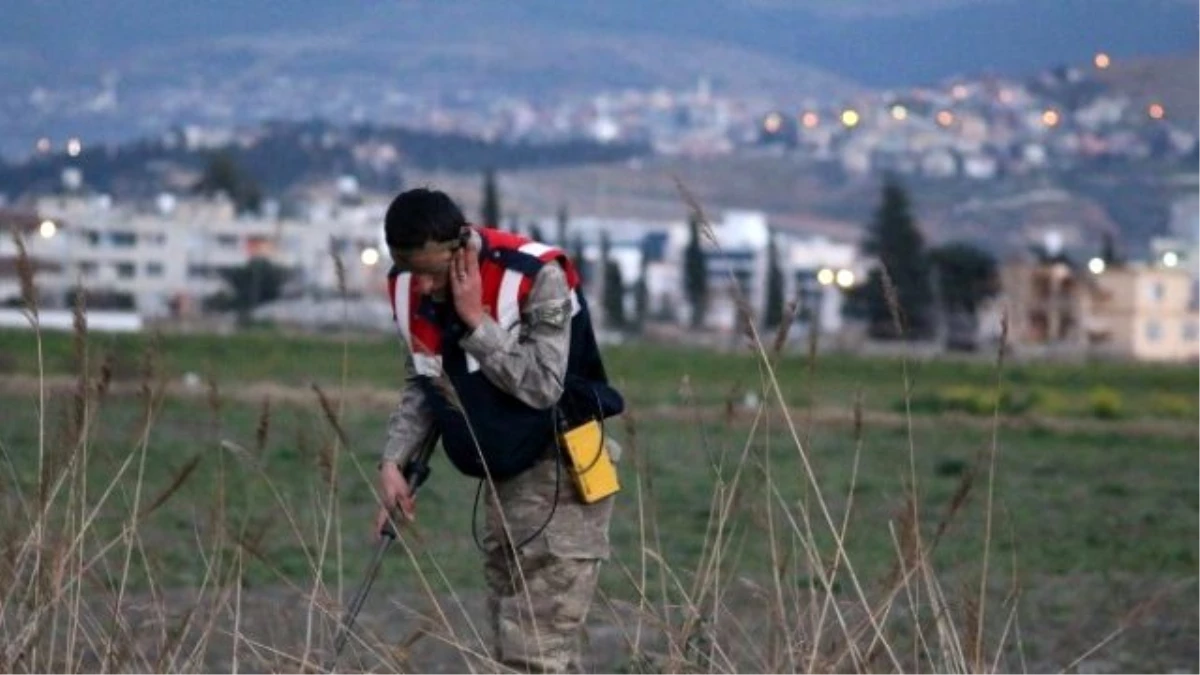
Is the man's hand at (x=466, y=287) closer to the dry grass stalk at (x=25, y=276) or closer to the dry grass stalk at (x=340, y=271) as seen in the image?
the dry grass stalk at (x=340, y=271)

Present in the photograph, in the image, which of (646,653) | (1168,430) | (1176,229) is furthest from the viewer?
(1176,229)

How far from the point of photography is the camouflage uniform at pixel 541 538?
593 cm

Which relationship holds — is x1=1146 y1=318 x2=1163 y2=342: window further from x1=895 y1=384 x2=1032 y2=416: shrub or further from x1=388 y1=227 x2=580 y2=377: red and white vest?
x1=388 y1=227 x2=580 y2=377: red and white vest

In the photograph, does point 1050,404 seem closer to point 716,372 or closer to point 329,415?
point 716,372

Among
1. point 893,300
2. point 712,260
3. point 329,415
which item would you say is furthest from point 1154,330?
point 329,415

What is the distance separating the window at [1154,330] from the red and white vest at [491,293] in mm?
71824

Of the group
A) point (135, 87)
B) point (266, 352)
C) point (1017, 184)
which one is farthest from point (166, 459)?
point (135, 87)

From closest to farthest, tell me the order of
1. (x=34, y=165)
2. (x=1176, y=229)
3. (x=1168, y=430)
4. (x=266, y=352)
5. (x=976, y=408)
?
(x=1168, y=430), (x=976, y=408), (x=266, y=352), (x=34, y=165), (x=1176, y=229)

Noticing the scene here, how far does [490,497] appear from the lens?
19.8 ft

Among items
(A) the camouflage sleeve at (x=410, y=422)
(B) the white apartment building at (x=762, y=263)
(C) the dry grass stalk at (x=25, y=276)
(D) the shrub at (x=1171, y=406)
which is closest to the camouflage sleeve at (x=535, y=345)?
(A) the camouflage sleeve at (x=410, y=422)

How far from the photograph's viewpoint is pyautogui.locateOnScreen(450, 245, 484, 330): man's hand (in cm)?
577

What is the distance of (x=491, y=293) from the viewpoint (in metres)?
5.92

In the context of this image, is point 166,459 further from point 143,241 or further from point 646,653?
point 143,241

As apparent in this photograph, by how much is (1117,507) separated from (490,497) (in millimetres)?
11298
